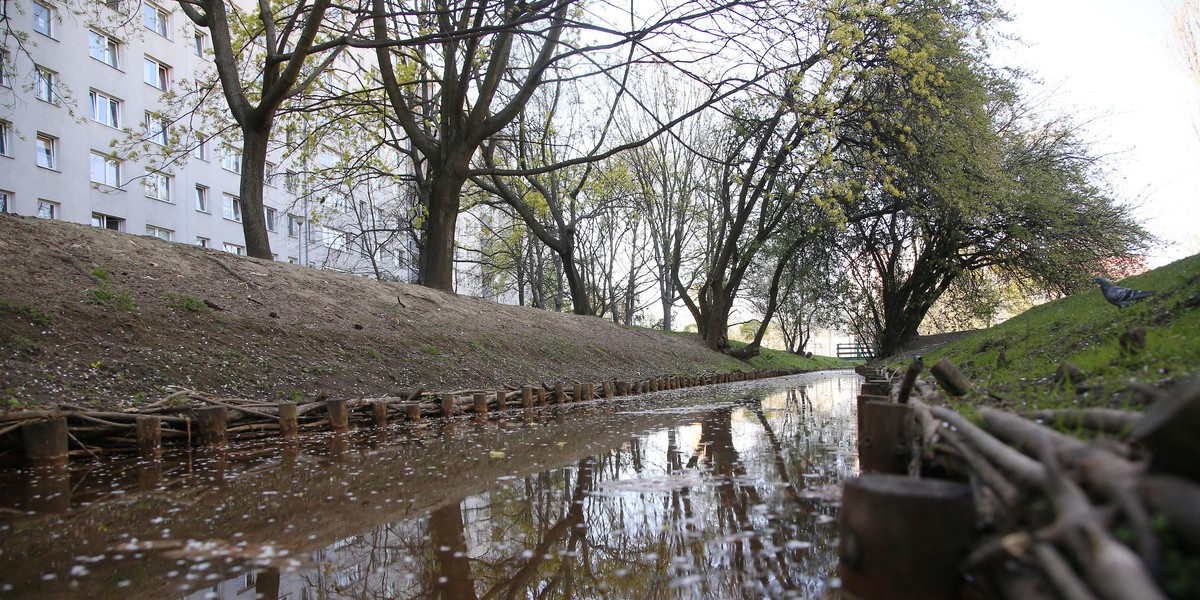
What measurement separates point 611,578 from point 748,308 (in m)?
42.0

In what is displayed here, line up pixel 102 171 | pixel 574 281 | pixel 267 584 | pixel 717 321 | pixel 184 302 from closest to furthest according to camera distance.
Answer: pixel 267 584, pixel 184 302, pixel 574 281, pixel 717 321, pixel 102 171

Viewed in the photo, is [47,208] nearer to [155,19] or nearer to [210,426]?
[155,19]

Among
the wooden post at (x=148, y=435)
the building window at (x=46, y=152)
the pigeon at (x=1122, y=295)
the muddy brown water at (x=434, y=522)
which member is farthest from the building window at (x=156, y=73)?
the pigeon at (x=1122, y=295)

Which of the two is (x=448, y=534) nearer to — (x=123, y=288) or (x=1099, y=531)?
(x=1099, y=531)

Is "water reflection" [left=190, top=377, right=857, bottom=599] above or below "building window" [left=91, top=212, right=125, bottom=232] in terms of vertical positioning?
below

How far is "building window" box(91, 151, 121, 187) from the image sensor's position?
949 inches

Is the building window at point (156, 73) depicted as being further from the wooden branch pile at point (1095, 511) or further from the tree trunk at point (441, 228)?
the wooden branch pile at point (1095, 511)

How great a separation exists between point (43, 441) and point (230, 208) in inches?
1180

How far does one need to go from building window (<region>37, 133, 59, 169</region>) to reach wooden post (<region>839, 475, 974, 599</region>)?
92.2ft

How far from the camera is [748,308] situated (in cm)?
4344

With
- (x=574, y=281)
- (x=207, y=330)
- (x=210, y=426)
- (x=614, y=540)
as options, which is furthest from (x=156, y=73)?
(x=614, y=540)

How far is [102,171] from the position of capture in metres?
24.5

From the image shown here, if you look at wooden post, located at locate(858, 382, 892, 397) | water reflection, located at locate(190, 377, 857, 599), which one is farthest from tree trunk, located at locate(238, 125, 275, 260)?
wooden post, located at locate(858, 382, 892, 397)

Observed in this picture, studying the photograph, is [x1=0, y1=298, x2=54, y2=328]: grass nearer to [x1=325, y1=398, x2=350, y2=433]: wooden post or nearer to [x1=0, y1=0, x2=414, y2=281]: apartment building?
[x1=325, y1=398, x2=350, y2=433]: wooden post
